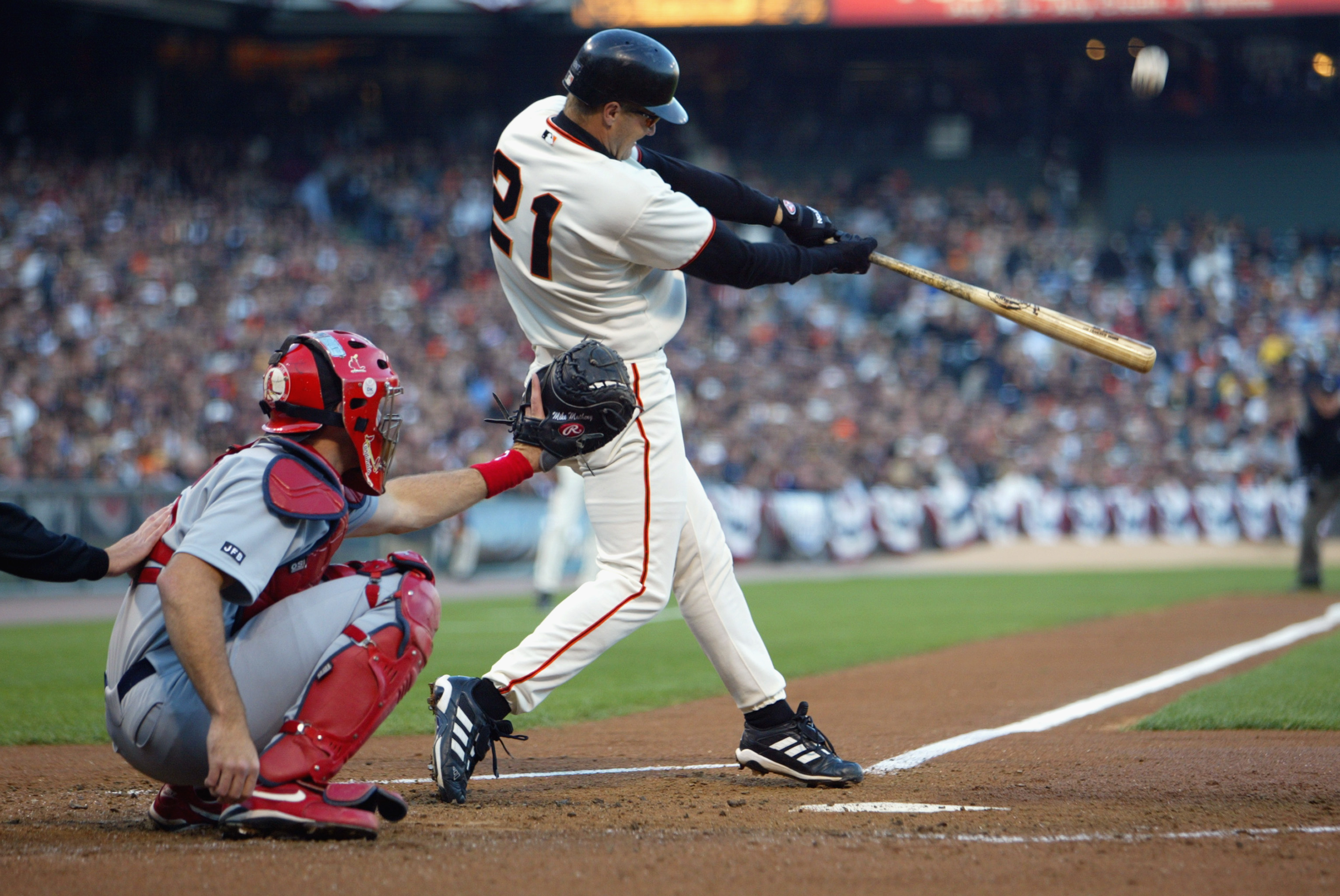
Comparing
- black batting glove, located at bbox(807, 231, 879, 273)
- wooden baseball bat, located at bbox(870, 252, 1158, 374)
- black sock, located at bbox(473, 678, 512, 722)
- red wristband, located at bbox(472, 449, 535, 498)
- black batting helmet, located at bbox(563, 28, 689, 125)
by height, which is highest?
black batting helmet, located at bbox(563, 28, 689, 125)

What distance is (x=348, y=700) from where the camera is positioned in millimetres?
3041

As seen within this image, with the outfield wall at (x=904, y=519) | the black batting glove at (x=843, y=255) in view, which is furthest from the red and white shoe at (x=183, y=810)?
the outfield wall at (x=904, y=519)

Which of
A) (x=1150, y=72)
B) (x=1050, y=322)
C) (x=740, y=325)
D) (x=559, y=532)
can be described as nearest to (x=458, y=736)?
(x=1050, y=322)

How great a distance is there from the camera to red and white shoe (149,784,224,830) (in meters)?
3.25

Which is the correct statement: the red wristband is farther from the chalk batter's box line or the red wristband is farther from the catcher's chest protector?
the chalk batter's box line

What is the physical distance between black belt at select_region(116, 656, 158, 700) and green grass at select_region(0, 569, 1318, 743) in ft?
7.89

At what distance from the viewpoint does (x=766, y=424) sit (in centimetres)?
2131

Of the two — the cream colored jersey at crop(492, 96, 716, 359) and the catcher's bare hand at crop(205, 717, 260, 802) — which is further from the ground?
the cream colored jersey at crop(492, 96, 716, 359)

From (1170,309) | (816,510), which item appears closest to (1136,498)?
(1170,309)

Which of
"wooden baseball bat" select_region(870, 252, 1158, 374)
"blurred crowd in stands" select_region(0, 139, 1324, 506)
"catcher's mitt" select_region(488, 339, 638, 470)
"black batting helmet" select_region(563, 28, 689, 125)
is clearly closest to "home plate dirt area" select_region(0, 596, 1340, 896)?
"catcher's mitt" select_region(488, 339, 638, 470)

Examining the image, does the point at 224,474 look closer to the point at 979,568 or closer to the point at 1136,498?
the point at 979,568

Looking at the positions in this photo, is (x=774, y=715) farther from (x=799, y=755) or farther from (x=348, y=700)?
(x=348, y=700)

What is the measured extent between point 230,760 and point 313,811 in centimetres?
31

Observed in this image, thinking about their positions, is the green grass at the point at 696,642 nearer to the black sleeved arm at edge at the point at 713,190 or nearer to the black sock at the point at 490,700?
the black sock at the point at 490,700
